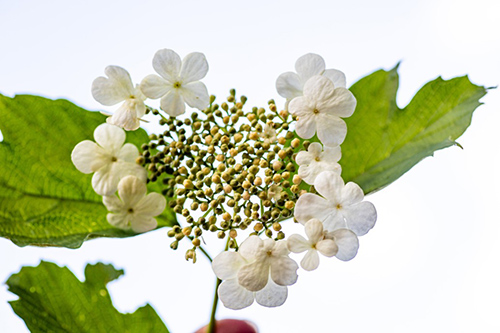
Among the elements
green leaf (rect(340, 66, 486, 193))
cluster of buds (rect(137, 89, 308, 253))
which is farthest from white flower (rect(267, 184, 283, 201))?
green leaf (rect(340, 66, 486, 193))

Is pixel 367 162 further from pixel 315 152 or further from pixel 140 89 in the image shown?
pixel 140 89

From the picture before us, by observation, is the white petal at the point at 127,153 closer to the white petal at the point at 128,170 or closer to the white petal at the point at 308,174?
the white petal at the point at 128,170

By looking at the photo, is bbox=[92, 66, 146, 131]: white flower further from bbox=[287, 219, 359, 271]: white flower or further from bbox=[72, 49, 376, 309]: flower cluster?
bbox=[287, 219, 359, 271]: white flower

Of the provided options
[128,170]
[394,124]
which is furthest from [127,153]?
[394,124]

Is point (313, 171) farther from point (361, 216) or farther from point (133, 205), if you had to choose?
point (133, 205)

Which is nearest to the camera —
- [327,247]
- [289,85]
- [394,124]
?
[327,247]

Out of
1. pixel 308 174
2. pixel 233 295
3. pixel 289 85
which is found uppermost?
pixel 289 85

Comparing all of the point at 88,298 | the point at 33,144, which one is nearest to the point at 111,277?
the point at 88,298
